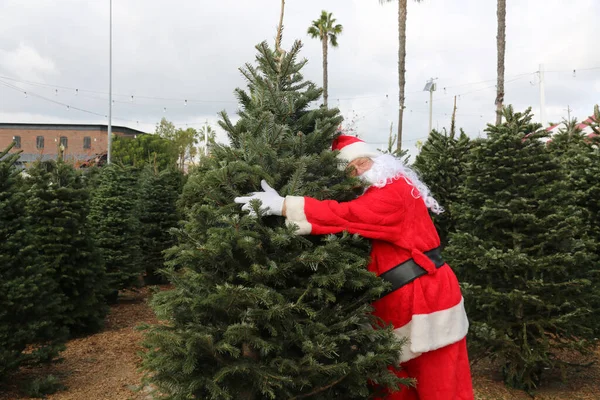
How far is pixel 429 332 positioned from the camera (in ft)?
9.25

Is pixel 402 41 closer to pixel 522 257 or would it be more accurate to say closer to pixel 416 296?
pixel 522 257

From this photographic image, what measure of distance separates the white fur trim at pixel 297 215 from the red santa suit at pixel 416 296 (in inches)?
11.1

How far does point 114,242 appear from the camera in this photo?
9.08 metres

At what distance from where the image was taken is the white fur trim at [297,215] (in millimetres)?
2428

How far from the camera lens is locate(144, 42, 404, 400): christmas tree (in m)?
2.31

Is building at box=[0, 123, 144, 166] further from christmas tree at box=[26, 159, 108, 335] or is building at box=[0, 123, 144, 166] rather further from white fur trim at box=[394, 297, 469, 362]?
white fur trim at box=[394, 297, 469, 362]

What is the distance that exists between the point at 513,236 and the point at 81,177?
19.2ft

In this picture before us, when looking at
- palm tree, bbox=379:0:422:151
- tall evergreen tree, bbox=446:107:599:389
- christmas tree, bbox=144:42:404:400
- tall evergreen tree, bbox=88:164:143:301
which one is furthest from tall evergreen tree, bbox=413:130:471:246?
palm tree, bbox=379:0:422:151

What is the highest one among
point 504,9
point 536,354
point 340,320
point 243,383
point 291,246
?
point 504,9

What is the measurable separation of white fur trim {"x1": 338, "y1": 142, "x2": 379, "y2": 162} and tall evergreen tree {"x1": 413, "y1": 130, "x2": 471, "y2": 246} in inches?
162

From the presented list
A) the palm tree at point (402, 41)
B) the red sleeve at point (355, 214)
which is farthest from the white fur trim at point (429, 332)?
the palm tree at point (402, 41)

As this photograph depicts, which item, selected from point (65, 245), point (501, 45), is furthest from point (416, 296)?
point (501, 45)

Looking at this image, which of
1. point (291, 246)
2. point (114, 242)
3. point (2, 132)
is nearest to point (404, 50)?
point (114, 242)

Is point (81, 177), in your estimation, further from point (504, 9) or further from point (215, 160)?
point (504, 9)
